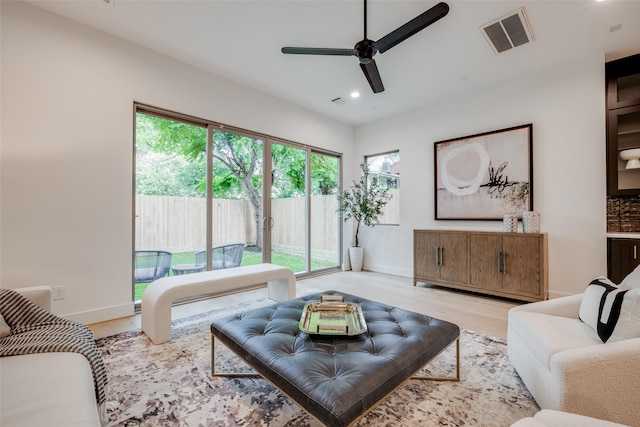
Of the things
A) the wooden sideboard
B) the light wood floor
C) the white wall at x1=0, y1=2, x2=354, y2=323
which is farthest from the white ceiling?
the light wood floor

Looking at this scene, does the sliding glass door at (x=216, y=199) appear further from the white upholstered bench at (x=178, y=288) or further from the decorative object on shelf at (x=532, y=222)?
the decorative object on shelf at (x=532, y=222)

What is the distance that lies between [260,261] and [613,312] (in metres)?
3.74

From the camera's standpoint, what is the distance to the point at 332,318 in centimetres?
178

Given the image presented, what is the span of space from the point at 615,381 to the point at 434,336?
28.6 inches

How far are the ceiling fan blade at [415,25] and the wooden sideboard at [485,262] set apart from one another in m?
2.63

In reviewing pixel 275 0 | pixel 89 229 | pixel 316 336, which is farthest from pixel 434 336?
pixel 89 229

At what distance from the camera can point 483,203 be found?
13.1 ft

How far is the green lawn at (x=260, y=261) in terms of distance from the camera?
3335 mm

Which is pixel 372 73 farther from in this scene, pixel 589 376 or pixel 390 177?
pixel 390 177

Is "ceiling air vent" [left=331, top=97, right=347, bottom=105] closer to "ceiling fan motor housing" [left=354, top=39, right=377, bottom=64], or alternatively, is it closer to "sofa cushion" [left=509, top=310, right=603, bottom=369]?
"ceiling fan motor housing" [left=354, top=39, right=377, bottom=64]

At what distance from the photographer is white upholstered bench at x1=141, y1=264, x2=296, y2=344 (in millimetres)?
2332

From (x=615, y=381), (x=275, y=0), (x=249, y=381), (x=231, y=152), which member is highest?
(x=275, y=0)

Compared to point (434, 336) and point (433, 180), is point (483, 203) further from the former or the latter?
point (434, 336)

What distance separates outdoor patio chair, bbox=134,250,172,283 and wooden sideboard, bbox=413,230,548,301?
3487 mm
